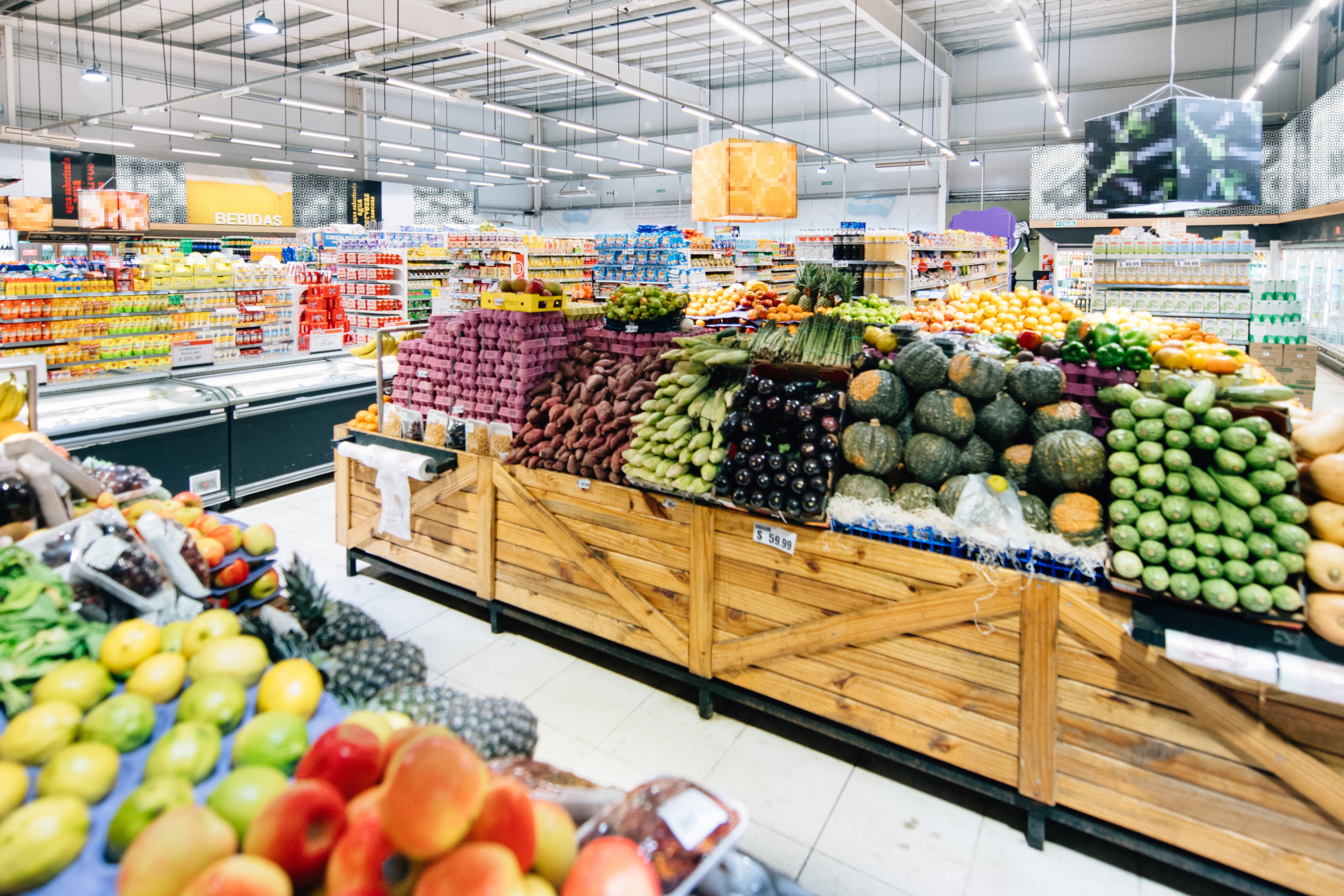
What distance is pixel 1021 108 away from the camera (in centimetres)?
1936

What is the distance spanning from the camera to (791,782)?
296 centimetres

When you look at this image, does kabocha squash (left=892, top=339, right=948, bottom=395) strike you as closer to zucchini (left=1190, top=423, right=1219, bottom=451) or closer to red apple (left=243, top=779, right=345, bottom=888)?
zucchini (left=1190, top=423, right=1219, bottom=451)

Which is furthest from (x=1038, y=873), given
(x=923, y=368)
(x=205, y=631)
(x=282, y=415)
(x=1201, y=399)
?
(x=282, y=415)

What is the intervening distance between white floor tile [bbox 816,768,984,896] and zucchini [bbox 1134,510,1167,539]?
1153 millimetres

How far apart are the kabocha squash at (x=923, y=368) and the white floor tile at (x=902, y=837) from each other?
5.03 feet

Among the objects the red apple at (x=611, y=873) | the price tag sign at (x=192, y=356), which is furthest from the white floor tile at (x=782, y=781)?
the price tag sign at (x=192, y=356)

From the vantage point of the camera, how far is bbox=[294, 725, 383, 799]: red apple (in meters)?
1.09

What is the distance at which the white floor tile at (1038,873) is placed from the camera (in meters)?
2.44

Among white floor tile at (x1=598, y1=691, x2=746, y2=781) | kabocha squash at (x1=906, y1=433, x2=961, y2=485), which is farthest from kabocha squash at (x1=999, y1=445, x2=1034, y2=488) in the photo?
white floor tile at (x1=598, y1=691, x2=746, y2=781)

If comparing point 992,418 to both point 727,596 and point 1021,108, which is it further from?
point 1021,108

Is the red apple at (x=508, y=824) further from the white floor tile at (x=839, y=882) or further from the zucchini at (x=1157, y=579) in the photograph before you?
the zucchini at (x=1157, y=579)

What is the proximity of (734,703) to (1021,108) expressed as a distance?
20429 millimetres

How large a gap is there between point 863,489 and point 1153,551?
37.0 inches

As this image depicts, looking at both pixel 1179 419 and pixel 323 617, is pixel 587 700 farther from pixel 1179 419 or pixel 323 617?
pixel 1179 419
